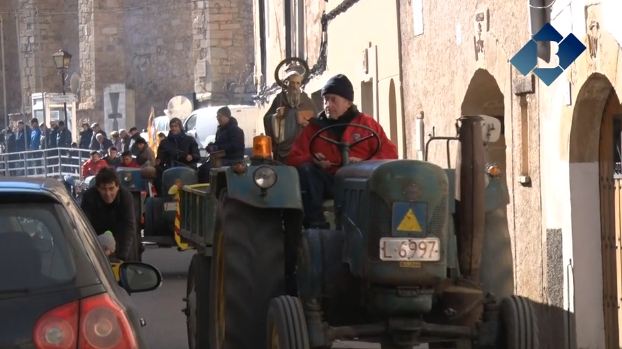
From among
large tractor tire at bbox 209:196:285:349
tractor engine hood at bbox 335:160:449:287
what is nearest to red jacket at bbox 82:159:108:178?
large tractor tire at bbox 209:196:285:349

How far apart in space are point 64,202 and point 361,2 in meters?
19.0

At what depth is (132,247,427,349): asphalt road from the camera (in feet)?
43.6

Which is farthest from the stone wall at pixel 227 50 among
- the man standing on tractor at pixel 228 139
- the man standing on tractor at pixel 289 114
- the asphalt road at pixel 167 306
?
the man standing on tractor at pixel 289 114

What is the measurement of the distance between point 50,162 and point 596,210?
35.6 metres

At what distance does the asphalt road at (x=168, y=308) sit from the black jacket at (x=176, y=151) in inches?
50.6

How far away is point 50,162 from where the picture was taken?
47.3 meters

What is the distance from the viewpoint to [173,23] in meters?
60.6

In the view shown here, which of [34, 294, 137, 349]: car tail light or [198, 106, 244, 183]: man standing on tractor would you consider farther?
[198, 106, 244, 183]: man standing on tractor

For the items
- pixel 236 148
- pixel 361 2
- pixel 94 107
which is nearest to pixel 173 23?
pixel 94 107

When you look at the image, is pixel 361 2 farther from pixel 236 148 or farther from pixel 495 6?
pixel 495 6

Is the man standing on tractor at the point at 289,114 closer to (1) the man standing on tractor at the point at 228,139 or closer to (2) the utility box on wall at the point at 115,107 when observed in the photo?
(1) the man standing on tractor at the point at 228,139

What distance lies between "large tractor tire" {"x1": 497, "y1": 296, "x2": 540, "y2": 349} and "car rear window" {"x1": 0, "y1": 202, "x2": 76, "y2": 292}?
2.92 m

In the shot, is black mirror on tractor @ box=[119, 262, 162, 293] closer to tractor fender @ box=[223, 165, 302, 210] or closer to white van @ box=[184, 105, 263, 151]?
tractor fender @ box=[223, 165, 302, 210]

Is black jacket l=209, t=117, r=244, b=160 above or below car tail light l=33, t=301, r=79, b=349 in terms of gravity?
above
